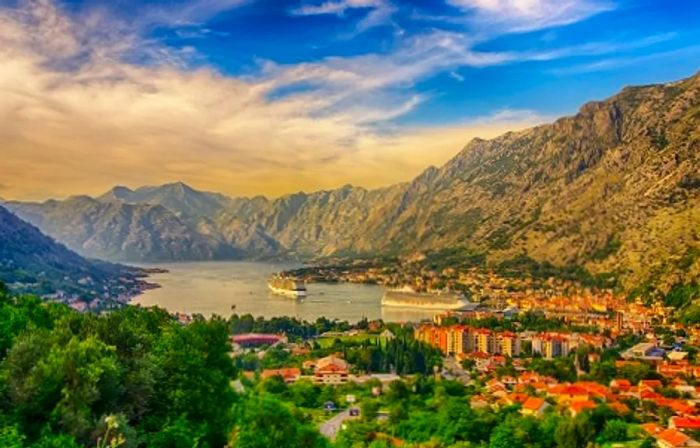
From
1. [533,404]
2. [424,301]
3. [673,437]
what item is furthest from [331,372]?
[424,301]

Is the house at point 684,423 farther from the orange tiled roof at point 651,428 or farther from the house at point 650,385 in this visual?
the house at point 650,385

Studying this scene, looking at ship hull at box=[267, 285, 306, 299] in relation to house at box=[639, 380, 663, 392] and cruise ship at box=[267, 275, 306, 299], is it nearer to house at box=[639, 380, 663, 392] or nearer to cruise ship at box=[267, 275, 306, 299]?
cruise ship at box=[267, 275, 306, 299]

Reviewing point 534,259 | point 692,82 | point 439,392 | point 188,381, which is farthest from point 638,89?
point 188,381

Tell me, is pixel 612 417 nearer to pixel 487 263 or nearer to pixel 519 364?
pixel 519 364

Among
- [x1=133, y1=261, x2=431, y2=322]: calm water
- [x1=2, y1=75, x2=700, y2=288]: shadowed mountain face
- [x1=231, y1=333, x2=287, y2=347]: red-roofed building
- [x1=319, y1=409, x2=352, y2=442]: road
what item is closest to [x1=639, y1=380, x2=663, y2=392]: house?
[x1=319, y1=409, x2=352, y2=442]: road

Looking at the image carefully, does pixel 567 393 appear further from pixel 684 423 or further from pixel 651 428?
pixel 684 423

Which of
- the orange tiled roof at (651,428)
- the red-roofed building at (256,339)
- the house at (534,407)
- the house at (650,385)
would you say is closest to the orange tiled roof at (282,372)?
the house at (534,407)
